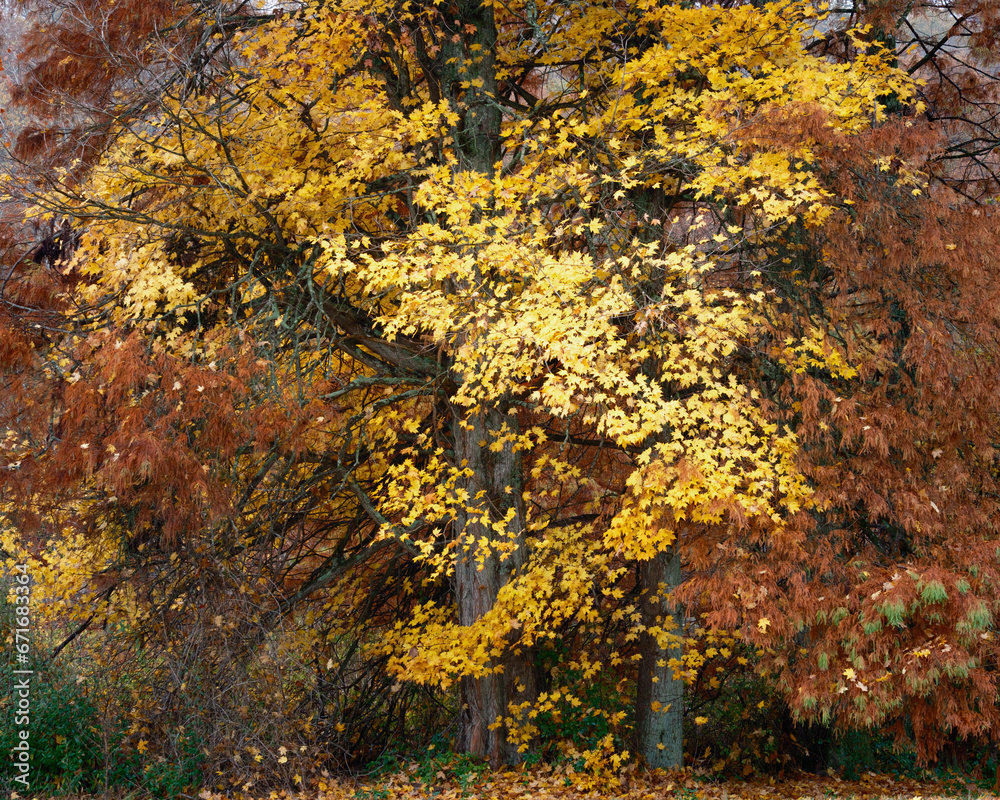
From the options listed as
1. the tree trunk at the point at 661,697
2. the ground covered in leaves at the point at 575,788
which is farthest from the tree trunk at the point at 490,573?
the tree trunk at the point at 661,697

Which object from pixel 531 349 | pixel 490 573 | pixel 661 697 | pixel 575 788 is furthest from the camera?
pixel 661 697

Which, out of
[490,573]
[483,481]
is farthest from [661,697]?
[483,481]

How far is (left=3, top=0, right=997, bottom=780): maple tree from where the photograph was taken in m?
6.50

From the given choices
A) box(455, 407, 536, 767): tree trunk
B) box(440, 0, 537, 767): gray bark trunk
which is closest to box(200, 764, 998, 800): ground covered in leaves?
box(455, 407, 536, 767): tree trunk

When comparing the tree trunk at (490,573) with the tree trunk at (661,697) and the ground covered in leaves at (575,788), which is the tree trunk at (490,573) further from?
the tree trunk at (661,697)

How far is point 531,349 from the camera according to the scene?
7305mm

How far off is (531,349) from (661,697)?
14.0 ft

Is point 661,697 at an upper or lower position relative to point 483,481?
lower

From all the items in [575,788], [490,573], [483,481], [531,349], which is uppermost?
[531,349]

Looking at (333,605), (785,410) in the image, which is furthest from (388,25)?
(333,605)

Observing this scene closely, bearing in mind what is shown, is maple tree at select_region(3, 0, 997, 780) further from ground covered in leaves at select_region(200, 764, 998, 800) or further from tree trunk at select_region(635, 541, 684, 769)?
ground covered in leaves at select_region(200, 764, 998, 800)

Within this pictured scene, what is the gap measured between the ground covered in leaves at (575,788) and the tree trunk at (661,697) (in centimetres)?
28

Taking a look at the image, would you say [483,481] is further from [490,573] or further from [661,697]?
[661,697]

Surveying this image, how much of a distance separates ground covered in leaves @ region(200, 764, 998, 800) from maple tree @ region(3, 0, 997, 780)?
22.0 inches
